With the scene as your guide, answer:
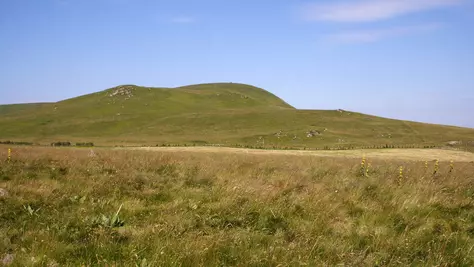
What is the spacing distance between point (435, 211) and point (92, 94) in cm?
18403

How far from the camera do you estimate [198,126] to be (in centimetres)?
11094

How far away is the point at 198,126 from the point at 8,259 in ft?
351

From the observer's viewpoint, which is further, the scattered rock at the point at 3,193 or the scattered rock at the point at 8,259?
the scattered rock at the point at 3,193

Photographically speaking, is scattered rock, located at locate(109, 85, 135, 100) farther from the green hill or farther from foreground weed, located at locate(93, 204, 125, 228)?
foreground weed, located at locate(93, 204, 125, 228)

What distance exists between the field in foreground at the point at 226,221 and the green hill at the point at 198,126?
68.2 m

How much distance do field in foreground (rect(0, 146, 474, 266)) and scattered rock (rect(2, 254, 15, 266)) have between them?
0.02 meters

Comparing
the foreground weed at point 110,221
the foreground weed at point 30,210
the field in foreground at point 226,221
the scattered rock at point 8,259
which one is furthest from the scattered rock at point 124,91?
the scattered rock at point 8,259

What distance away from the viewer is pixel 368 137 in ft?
301

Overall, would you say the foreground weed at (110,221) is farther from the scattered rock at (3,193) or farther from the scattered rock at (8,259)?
the scattered rock at (3,193)

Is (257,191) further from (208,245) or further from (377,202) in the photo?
(208,245)

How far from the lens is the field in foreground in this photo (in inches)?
179

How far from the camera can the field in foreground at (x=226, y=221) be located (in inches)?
179

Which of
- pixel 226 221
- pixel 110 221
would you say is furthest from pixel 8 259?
pixel 226 221

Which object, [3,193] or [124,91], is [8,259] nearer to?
[3,193]
